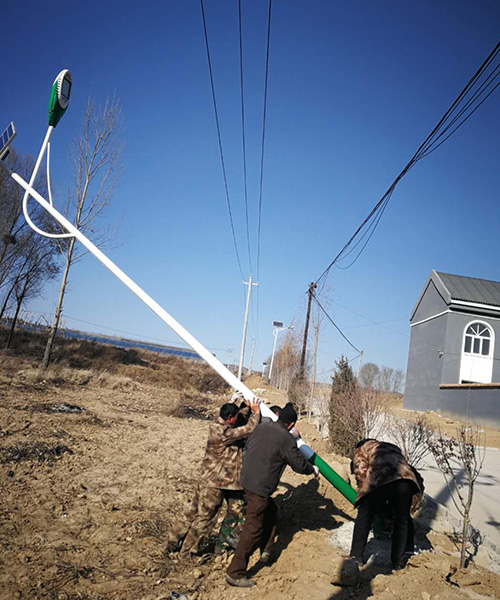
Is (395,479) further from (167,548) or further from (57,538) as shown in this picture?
(57,538)

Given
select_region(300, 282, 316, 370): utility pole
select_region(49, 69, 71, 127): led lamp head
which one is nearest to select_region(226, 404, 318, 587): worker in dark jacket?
select_region(49, 69, 71, 127): led lamp head

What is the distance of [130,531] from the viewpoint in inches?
196

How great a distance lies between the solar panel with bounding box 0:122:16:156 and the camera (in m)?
5.40

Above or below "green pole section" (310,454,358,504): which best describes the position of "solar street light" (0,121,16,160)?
above

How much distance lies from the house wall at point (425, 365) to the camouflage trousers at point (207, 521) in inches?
884

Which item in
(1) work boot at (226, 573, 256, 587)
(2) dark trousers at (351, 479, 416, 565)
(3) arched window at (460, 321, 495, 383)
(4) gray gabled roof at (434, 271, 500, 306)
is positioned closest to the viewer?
(1) work boot at (226, 573, 256, 587)

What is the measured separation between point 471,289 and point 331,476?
86.4 feet

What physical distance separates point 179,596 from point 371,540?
2.41 metres

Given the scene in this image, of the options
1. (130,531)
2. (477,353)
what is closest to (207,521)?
(130,531)

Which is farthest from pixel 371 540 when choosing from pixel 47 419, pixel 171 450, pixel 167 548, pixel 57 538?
pixel 47 419

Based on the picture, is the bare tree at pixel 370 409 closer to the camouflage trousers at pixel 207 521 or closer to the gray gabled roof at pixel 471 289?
the camouflage trousers at pixel 207 521

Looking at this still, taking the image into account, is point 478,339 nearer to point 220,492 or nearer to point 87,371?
point 87,371

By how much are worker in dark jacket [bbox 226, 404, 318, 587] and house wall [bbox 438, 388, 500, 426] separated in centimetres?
1417

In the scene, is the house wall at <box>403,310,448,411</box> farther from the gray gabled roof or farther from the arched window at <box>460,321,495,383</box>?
the gray gabled roof
